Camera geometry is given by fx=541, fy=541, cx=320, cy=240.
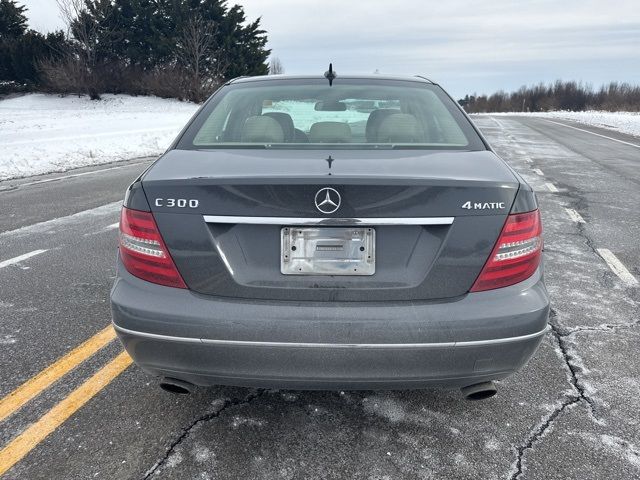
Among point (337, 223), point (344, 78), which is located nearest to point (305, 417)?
point (337, 223)

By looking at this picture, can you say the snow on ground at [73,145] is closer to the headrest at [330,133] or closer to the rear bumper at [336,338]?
the headrest at [330,133]

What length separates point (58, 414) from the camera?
2604mm

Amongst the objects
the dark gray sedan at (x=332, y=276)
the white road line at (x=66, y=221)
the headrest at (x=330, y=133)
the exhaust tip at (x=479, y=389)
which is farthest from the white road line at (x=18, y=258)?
the exhaust tip at (x=479, y=389)

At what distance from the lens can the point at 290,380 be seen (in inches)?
82.6

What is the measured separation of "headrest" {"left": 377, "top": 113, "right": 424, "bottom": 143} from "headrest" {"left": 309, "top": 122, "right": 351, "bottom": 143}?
0.18 m

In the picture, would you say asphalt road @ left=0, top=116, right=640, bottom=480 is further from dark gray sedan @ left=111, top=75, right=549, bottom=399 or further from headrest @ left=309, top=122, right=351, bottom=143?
headrest @ left=309, top=122, right=351, bottom=143

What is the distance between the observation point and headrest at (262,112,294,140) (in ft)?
9.75

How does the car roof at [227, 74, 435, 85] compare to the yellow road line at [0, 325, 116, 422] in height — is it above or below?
above

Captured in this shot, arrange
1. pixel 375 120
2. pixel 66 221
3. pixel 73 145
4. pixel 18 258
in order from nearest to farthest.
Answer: pixel 375 120
pixel 18 258
pixel 66 221
pixel 73 145

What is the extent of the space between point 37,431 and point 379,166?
1947mm

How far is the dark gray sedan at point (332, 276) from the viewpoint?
2021 mm

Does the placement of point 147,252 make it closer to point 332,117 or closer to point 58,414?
point 58,414

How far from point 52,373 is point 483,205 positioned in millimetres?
2474

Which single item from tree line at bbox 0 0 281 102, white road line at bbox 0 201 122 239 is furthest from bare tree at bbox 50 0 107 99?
white road line at bbox 0 201 122 239
